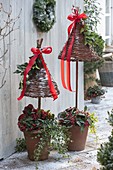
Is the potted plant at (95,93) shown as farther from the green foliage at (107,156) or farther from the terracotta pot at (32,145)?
the green foliage at (107,156)

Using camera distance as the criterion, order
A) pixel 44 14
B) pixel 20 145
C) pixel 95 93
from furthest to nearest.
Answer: pixel 95 93
pixel 44 14
pixel 20 145

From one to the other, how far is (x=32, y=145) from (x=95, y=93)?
335 cm

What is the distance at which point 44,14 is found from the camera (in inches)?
176

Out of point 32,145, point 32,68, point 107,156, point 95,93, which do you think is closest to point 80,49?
point 32,68

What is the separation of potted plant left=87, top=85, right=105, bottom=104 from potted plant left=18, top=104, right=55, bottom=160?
10.6 feet

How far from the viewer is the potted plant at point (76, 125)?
13.7ft

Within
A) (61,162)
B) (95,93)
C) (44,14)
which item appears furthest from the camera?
(95,93)

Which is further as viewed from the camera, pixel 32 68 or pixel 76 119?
pixel 76 119

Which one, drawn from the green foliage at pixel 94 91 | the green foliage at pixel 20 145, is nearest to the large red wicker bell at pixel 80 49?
the green foliage at pixel 20 145

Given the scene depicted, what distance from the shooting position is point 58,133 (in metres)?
3.89

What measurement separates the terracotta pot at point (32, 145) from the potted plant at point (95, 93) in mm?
3240

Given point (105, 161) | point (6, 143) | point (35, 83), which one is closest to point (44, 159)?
point (6, 143)

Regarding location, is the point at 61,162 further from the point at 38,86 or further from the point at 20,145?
the point at 38,86

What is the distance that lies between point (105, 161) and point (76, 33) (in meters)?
2.09
